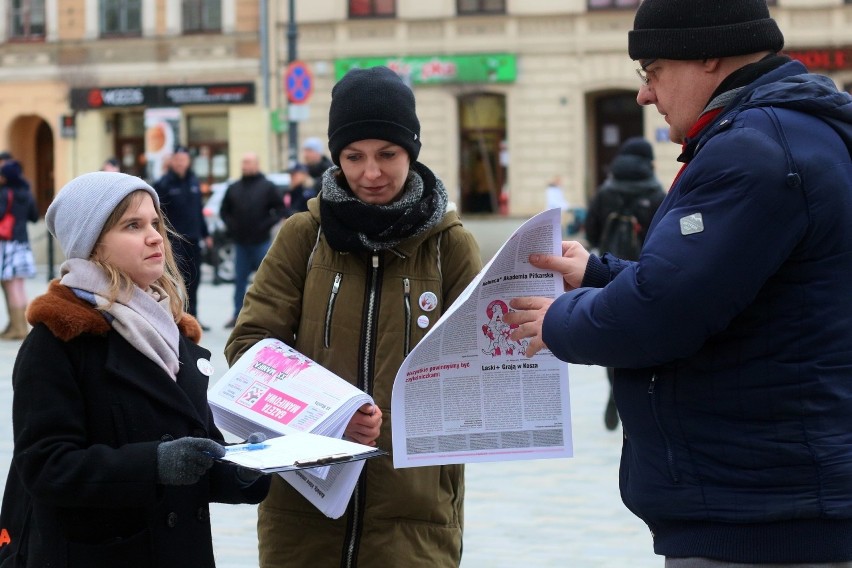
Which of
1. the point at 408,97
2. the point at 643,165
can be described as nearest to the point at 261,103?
the point at 643,165

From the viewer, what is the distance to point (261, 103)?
3662cm

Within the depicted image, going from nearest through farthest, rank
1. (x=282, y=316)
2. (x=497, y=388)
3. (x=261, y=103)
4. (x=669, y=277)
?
(x=669, y=277), (x=497, y=388), (x=282, y=316), (x=261, y=103)

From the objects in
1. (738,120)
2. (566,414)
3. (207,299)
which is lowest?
(207,299)

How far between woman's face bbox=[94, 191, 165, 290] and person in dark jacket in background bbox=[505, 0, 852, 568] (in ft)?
3.39

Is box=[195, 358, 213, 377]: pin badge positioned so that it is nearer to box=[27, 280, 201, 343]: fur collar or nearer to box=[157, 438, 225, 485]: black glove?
box=[27, 280, 201, 343]: fur collar

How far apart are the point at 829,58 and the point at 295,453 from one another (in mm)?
32602

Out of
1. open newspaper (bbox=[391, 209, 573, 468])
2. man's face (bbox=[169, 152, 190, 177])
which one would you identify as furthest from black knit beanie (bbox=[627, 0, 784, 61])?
man's face (bbox=[169, 152, 190, 177])

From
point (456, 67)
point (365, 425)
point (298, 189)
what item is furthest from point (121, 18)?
point (365, 425)

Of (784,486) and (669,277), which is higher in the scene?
(669,277)

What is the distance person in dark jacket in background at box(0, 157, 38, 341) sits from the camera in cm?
1419

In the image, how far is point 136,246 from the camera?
3.27 m

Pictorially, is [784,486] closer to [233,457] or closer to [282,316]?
[233,457]

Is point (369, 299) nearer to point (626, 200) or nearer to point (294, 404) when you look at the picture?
point (294, 404)

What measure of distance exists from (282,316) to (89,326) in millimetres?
677
